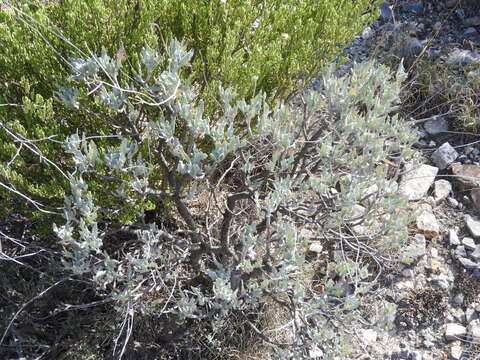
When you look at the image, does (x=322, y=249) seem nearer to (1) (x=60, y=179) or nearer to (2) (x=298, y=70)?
(2) (x=298, y=70)

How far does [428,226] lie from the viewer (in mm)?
2885

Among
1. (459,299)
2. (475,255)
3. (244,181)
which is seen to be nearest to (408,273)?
(459,299)

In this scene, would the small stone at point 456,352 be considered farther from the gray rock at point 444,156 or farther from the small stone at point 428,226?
the gray rock at point 444,156

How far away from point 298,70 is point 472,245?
1.51 meters

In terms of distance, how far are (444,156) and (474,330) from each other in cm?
119

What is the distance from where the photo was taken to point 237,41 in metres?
2.08

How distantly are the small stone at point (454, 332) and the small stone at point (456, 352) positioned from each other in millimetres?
44

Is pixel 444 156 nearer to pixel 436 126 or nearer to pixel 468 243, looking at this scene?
pixel 436 126

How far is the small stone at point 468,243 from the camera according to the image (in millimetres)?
2838

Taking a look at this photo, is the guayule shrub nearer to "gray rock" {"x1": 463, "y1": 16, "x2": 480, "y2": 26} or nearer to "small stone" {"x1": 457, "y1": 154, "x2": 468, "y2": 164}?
"small stone" {"x1": 457, "y1": 154, "x2": 468, "y2": 164}

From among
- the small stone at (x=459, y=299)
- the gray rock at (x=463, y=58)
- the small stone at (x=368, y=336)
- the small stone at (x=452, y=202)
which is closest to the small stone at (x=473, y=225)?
the small stone at (x=452, y=202)

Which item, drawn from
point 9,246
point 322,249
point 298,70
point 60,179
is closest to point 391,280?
point 322,249

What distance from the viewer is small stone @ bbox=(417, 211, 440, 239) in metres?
2.88

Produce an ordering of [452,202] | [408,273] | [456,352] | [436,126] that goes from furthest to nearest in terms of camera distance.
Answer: [436,126] → [452,202] → [408,273] → [456,352]
